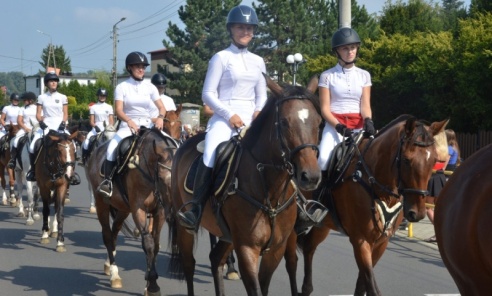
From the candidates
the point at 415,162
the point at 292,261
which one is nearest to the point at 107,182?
the point at 292,261

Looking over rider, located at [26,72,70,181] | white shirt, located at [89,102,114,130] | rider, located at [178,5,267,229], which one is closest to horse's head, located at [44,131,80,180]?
rider, located at [26,72,70,181]

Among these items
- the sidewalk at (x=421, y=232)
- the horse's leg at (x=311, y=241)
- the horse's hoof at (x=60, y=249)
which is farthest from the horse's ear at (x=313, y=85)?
the sidewalk at (x=421, y=232)

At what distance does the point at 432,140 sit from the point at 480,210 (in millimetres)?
3244

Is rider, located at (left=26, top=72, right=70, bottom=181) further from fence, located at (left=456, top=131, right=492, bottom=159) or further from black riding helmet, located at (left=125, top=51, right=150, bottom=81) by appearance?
fence, located at (left=456, top=131, right=492, bottom=159)

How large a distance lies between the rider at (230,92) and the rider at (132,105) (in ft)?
10.4

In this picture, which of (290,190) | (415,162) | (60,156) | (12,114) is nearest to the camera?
(290,190)

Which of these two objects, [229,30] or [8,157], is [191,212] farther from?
[8,157]

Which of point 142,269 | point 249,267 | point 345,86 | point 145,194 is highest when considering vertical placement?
point 345,86

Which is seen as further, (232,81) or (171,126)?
(171,126)

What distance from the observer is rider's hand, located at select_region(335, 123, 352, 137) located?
7613 mm

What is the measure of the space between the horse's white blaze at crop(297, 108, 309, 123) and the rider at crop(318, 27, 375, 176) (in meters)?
2.11

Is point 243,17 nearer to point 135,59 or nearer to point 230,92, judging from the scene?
point 230,92

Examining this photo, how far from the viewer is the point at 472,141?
22.8 metres

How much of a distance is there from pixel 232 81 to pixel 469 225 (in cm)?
385
